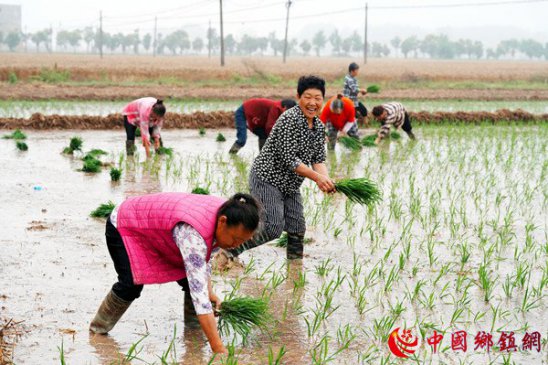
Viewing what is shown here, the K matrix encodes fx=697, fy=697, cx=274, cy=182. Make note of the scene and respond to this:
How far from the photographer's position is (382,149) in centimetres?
1112

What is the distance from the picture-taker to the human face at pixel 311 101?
4.58 meters

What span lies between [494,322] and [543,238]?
2308 mm

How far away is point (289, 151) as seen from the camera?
459cm

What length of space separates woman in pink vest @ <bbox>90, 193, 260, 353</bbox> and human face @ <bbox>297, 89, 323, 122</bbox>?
1.48 meters

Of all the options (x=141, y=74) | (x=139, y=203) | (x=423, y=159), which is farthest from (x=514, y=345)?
(x=141, y=74)

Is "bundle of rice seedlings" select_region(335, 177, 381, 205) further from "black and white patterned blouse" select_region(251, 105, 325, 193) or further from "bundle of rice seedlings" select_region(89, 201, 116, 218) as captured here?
"bundle of rice seedlings" select_region(89, 201, 116, 218)

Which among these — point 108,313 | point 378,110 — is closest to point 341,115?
point 378,110

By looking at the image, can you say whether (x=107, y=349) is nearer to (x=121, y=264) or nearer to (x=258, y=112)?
(x=121, y=264)

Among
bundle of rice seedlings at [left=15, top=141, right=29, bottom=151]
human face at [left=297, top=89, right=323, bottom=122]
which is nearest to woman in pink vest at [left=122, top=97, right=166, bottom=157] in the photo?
bundle of rice seedlings at [left=15, top=141, right=29, bottom=151]

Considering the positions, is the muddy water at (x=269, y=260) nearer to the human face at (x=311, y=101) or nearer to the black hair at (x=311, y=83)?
the human face at (x=311, y=101)

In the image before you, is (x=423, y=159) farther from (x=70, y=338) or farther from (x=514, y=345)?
(x=70, y=338)

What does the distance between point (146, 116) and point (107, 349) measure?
18.1ft

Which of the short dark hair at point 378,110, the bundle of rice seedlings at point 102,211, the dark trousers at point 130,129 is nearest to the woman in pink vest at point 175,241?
the bundle of rice seedlings at point 102,211

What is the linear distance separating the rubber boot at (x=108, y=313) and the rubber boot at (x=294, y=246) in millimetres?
1746
